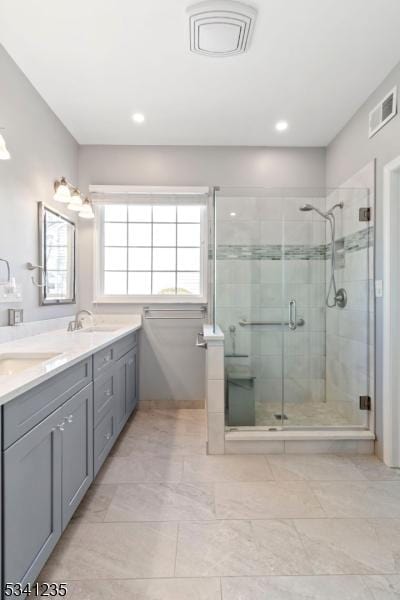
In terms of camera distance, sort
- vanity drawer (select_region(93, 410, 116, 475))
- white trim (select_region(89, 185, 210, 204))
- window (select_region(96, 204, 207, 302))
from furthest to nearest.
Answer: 1. window (select_region(96, 204, 207, 302))
2. white trim (select_region(89, 185, 210, 204))
3. vanity drawer (select_region(93, 410, 116, 475))

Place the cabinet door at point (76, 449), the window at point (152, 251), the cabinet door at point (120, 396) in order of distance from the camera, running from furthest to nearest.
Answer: the window at point (152, 251), the cabinet door at point (120, 396), the cabinet door at point (76, 449)

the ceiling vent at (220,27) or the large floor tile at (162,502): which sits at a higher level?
the ceiling vent at (220,27)

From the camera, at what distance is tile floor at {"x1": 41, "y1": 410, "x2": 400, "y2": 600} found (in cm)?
142

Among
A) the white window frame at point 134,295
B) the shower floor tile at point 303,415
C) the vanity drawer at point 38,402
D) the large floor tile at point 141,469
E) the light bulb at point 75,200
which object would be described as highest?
the light bulb at point 75,200

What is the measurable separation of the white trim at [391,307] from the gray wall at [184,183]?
1.37 metres

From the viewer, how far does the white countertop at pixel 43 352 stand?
1.18 metres

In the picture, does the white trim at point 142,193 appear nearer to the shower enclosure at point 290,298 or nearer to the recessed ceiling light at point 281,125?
the shower enclosure at point 290,298

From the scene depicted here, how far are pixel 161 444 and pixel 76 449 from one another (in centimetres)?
A: 115

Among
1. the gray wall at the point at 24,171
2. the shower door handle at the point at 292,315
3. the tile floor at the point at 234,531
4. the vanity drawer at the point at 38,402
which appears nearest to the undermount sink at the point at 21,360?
the vanity drawer at the point at 38,402

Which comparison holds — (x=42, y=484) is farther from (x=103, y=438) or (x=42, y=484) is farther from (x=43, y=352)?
(x=103, y=438)

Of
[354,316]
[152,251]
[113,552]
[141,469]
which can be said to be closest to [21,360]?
[113,552]

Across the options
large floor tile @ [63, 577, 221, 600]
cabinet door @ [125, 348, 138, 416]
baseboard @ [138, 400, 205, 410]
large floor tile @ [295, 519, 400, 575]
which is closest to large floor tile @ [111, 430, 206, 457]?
cabinet door @ [125, 348, 138, 416]

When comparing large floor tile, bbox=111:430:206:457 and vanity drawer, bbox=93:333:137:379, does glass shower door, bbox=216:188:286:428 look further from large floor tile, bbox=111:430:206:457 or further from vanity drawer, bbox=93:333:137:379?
vanity drawer, bbox=93:333:137:379

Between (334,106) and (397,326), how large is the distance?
179 cm
